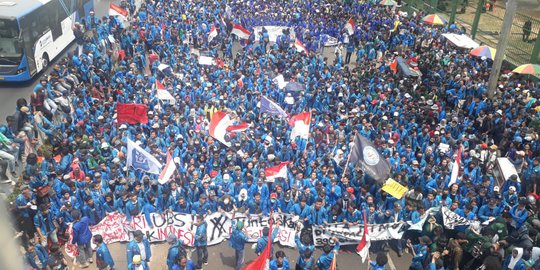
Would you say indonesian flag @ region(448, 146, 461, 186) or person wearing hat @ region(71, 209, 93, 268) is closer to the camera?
A: person wearing hat @ region(71, 209, 93, 268)

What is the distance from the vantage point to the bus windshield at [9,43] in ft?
51.3

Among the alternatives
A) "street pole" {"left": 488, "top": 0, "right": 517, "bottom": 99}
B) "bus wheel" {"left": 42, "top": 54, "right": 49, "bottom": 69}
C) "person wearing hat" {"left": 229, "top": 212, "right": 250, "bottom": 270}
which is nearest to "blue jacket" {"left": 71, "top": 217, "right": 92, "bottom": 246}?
"person wearing hat" {"left": 229, "top": 212, "right": 250, "bottom": 270}

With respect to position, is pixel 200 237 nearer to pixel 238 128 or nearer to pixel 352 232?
pixel 352 232

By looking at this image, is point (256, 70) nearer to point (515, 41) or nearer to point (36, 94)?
point (36, 94)

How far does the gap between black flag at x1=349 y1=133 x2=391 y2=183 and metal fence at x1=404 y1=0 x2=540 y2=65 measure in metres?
14.5

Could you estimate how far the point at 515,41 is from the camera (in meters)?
23.3

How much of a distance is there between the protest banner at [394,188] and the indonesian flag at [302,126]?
305 centimetres

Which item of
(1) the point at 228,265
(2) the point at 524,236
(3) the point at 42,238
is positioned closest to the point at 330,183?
(1) the point at 228,265

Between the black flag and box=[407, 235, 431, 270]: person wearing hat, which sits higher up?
the black flag

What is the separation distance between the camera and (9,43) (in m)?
16.0

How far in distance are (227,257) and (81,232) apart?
10.7ft

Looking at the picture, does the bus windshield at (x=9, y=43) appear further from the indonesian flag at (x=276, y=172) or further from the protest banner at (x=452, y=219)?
the protest banner at (x=452, y=219)

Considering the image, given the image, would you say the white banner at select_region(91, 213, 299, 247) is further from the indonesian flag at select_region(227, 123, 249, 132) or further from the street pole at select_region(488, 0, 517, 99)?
the street pole at select_region(488, 0, 517, 99)

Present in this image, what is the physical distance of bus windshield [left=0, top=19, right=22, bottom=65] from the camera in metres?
15.6
